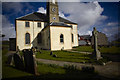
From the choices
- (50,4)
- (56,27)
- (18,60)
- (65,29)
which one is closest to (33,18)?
(50,4)

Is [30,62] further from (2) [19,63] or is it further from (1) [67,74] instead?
(1) [67,74]

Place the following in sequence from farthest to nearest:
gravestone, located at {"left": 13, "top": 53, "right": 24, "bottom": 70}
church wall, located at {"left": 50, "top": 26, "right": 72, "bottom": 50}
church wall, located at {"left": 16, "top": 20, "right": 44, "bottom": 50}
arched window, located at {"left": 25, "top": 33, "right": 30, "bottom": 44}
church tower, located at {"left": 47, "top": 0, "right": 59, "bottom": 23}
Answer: church tower, located at {"left": 47, "top": 0, "right": 59, "bottom": 23}, arched window, located at {"left": 25, "top": 33, "right": 30, "bottom": 44}, church wall, located at {"left": 16, "top": 20, "right": 44, "bottom": 50}, church wall, located at {"left": 50, "top": 26, "right": 72, "bottom": 50}, gravestone, located at {"left": 13, "top": 53, "right": 24, "bottom": 70}

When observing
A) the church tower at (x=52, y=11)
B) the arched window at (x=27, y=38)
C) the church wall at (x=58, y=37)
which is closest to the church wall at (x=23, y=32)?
the arched window at (x=27, y=38)

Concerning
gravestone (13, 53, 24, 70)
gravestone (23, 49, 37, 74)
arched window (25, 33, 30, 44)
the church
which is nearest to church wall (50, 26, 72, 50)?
the church

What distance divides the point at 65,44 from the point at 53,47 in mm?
3649

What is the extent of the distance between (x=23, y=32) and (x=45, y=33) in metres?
6.81

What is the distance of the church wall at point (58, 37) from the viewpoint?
59.0 ft

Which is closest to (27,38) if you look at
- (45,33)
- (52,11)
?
(45,33)

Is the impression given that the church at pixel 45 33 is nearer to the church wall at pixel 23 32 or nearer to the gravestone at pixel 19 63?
the church wall at pixel 23 32

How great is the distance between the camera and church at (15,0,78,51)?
60.2ft

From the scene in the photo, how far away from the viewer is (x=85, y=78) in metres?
3.85

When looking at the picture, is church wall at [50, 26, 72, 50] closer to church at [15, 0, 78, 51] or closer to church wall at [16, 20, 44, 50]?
church at [15, 0, 78, 51]

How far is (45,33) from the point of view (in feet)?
69.1

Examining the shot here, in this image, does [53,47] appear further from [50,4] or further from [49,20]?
[50,4]
